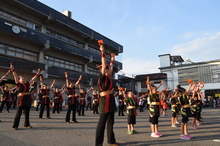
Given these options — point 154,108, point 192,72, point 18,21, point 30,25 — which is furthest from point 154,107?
point 192,72

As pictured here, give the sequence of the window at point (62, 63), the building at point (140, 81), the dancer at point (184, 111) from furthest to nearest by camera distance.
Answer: the building at point (140, 81)
the window at point (62, 63)
the dancer at point (184, 111)

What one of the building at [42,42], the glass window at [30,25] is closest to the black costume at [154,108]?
the building at [42,42]

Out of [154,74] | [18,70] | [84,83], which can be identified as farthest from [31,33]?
[154,74]

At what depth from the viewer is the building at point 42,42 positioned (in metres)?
20.8

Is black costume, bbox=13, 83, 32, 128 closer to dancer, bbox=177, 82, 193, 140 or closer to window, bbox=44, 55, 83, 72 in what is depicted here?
dancer, bbox=177, 82, 193, 140

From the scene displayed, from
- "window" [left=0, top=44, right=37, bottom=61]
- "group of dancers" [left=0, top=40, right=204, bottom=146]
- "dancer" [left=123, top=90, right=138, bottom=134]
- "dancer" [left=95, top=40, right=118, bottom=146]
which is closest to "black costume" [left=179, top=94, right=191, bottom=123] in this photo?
"group of dancers" [left=0, top=40, right=204, bottom=146]

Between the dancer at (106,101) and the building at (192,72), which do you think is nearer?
the dancer at (106,101)

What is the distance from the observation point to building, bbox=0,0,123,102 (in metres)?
20.8

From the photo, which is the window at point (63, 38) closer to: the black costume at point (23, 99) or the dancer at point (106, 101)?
the black costume at point (23, 99)

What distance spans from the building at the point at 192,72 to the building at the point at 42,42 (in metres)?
17.2

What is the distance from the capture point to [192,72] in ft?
119

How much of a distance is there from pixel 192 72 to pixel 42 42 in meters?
29.2

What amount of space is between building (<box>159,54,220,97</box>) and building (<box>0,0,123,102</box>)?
1722 centimetres

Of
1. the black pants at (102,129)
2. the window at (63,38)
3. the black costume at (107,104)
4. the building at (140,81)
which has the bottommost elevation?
the black pants at (102,129)
